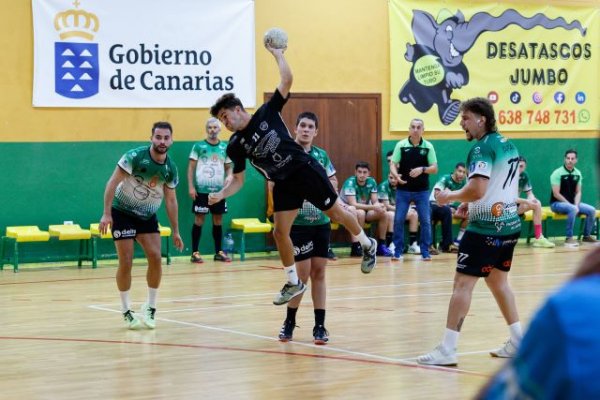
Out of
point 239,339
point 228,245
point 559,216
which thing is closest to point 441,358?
point 239,339

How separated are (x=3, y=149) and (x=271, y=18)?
17.0 feet

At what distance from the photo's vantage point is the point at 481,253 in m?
6.88

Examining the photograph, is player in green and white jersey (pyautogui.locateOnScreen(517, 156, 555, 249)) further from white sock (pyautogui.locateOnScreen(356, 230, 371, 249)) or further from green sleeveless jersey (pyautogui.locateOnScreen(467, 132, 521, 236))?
green sleeveless jersey (pyautogui.locateOnScreen(467, 132, 521, 236))

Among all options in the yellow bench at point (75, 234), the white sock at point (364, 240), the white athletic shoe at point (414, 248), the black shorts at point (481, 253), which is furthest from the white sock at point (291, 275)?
the white athletic shoe at point (414, 248)

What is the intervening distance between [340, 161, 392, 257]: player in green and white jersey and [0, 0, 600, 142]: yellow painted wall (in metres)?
1.90

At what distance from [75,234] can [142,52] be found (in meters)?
3.39

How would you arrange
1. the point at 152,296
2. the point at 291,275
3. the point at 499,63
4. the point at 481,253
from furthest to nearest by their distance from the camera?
1. the point at 499,63
2. the point at 152,296
3. the point at 291,275
4. the point at 481,253

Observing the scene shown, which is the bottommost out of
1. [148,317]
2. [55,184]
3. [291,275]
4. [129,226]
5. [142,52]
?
[148,317]

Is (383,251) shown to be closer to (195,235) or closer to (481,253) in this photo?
(195,235)

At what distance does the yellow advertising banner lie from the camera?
18.9 meters

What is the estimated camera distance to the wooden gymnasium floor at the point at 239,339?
21.6 ft

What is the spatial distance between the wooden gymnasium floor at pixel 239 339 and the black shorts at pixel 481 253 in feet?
2.42

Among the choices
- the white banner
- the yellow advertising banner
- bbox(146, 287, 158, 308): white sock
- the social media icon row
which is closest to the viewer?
bbox(146, 287, 158, 308): white sock

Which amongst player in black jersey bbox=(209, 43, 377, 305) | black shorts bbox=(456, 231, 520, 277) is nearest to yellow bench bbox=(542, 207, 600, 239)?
player in black jersey bbox=(209, 43, 377, 305)
